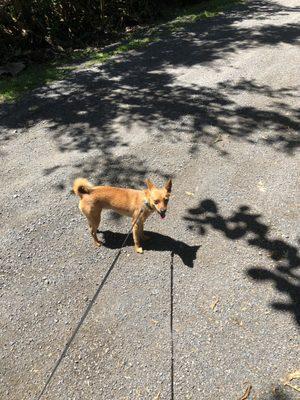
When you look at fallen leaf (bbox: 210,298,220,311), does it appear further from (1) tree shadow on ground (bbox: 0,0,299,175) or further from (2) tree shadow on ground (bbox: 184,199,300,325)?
(1) tree shadow on ground (bbox: 0,0,299,175)

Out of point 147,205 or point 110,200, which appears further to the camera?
point 110,200

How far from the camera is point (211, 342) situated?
4148 millimetres

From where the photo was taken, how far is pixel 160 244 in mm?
5316

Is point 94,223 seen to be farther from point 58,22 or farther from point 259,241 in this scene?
point 58,22

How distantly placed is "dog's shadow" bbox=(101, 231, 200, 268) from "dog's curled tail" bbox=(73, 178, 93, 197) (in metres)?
1.02

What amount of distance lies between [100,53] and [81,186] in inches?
339

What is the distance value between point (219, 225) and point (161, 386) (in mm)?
2645

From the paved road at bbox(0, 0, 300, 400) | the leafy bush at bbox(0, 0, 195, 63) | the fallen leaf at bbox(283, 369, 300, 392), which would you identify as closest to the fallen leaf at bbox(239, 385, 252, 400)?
the paved road at bbox(0, 0, 300, 400)

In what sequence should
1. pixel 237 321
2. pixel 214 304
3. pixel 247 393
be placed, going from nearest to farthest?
pixel 247 393 < pixel 237 321 < pixel 214 304

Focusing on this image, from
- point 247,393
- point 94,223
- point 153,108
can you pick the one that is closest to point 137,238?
point 94,223

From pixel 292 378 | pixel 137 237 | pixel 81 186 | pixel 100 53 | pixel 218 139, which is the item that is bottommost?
pixel 292 378

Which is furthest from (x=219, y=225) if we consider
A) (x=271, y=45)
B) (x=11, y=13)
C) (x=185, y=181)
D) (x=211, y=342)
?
(x=11, y=13)

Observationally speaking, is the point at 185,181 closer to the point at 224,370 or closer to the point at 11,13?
the point at 224,370

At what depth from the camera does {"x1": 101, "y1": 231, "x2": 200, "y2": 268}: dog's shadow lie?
5.14 m
